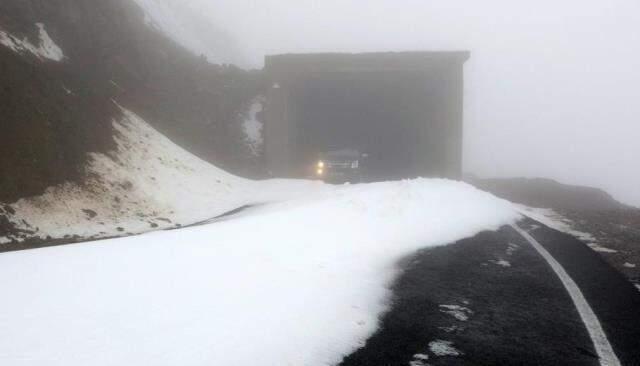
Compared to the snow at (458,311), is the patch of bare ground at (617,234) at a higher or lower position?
higher

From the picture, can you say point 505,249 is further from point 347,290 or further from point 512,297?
point 347,290

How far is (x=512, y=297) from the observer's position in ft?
20.1

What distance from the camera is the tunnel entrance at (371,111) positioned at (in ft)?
95.2

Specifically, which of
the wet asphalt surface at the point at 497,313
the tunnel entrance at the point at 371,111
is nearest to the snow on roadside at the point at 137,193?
the tunnel entrance at the point at 371,111

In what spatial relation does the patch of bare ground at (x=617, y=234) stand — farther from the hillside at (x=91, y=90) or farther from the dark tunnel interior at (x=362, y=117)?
the dark tunnel interior at (x=362, y=117)

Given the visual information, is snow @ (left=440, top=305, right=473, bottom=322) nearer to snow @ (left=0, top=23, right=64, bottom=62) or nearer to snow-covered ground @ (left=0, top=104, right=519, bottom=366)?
snow-covered ground @ (left=0, top=104, right=519, bottom=366)

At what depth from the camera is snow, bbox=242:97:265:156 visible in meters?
31.0

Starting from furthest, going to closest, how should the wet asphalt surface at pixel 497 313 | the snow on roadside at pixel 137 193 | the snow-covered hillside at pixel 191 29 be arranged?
the snow-covered hillside at pixel 191 29
the snow on roadside at pixel 137 193
the wet asphalt surface at pixel 497 313

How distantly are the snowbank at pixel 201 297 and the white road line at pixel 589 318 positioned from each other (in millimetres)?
2064

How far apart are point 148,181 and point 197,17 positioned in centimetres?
5229

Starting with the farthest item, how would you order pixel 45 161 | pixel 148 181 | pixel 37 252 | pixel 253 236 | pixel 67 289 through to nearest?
pixel 148 181 → pixel 45 161 → pixel 253 236 → pixel 37 252 → pixel 67 289

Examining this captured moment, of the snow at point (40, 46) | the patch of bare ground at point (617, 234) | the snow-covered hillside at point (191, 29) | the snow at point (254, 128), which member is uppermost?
the snow-covered hillside at point (191, 29)

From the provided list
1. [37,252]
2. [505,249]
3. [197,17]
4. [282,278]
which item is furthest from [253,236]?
[197,17]

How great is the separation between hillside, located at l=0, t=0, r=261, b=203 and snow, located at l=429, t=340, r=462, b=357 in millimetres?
11900
